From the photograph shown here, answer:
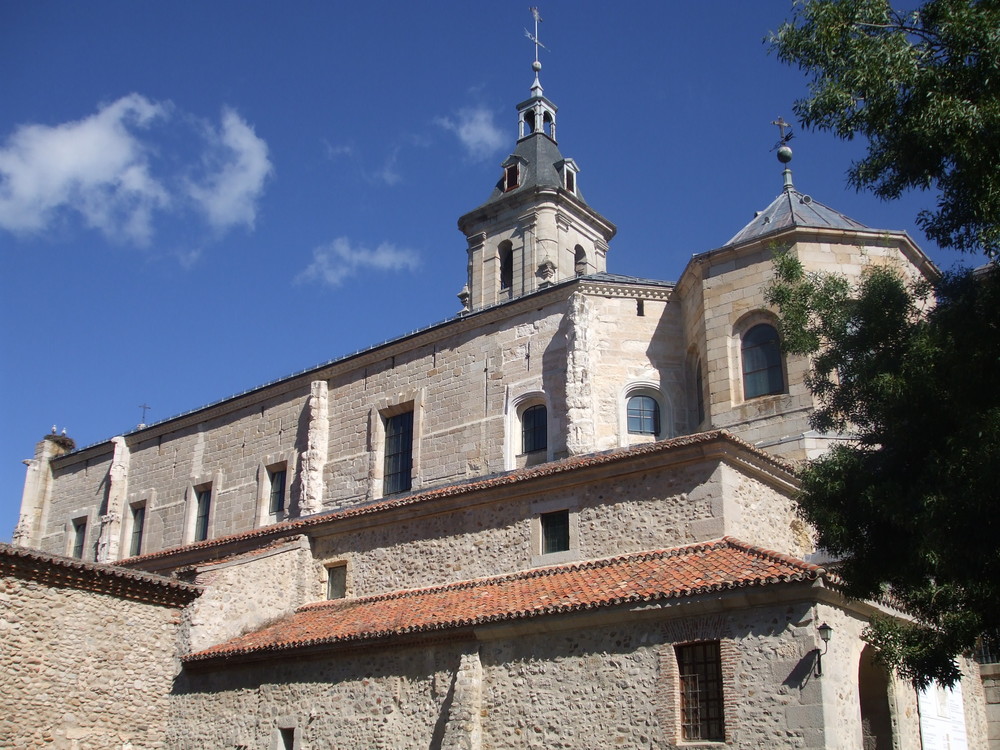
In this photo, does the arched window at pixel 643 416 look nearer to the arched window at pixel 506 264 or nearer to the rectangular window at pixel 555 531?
the rectangular window at pixel 555 531

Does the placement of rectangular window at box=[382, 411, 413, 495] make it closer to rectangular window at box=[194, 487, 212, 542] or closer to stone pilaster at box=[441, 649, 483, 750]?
rectangular window at box=[194, 487, 212, 542]

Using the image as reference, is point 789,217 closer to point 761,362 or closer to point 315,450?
point 761,362

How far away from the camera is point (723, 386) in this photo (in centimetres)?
2278

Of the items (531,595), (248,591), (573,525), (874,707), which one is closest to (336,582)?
(248,591)

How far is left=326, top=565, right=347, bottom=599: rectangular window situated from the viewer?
2102cm

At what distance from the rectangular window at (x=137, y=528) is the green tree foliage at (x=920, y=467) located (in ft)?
88.7

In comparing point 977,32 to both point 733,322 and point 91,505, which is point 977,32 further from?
point 91,505

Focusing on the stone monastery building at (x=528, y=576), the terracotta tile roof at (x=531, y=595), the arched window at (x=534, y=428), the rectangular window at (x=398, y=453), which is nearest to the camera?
the stone monastery building at (x=528, y=576)

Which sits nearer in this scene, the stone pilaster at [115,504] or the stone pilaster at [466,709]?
the stone pilaster at [466,709]

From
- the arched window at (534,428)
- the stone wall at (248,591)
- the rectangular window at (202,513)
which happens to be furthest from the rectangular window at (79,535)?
the arched window at (534,428)

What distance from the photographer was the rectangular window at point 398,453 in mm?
28641

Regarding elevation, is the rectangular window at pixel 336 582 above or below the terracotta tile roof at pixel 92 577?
above

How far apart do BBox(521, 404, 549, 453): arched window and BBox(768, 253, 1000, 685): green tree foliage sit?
12888mm

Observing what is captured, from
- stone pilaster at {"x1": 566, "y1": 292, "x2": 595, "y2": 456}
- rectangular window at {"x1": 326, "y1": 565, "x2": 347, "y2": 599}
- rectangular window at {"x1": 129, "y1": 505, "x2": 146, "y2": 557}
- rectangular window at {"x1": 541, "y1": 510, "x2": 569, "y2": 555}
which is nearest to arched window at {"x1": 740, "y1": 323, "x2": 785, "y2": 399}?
stone pilaster at {"x1": 566, "y1": 292, "x2": 595, "y2": 456}
